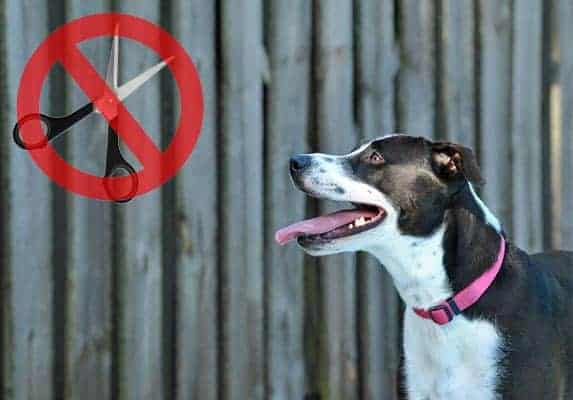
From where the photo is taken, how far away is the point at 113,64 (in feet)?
16.0

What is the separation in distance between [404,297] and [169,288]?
46.3 inches

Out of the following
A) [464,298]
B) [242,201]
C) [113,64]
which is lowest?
[464,298]

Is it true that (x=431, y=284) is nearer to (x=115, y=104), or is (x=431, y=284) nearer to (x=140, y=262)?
(x=140, y=262)

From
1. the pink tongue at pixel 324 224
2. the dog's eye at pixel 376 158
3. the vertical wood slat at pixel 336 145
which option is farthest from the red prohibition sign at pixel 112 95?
the dog's eye at pixel 376 158

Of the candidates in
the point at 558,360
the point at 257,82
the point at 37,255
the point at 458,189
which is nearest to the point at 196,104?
the point at 257,82

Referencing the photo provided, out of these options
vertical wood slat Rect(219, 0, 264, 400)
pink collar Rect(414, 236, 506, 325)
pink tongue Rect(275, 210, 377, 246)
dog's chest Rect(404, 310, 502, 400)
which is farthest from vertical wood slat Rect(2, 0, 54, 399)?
pink collar Rect(414, 236, 506, 325)

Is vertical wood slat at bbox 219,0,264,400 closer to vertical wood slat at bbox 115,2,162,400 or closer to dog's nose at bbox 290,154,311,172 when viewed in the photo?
vertical wood slat at bbox 115,2,162,400

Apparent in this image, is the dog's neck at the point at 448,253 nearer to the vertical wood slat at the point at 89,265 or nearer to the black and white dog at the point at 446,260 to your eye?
the black and white dog at the point at 446,260

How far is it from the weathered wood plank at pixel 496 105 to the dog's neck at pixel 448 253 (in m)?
1.58

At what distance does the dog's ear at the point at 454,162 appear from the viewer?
4.27 m

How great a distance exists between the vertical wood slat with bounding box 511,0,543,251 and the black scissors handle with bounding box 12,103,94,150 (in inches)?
90.3

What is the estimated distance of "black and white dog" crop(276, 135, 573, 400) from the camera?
4.33m

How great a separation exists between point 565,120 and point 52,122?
2.79 meters

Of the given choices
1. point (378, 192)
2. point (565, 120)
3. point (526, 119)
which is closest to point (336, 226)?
point (378, 192)
